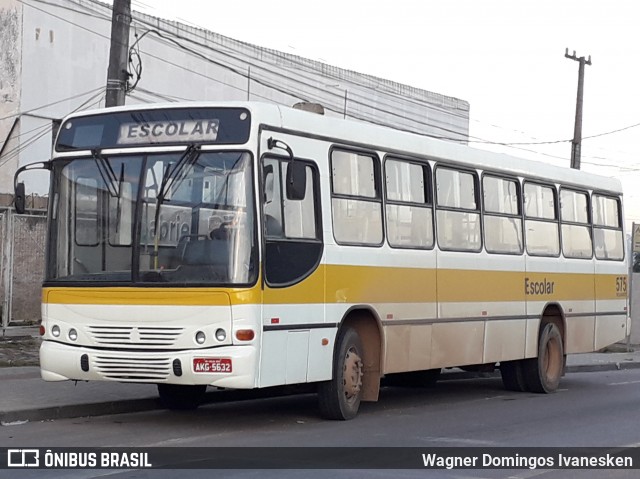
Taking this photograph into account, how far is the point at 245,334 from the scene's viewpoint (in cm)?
1162

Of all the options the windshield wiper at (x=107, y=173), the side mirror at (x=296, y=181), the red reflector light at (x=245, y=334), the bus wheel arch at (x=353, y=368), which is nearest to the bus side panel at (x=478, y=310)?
the bus wheel arch at (x=353, y=368)

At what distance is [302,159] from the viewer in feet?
41.7

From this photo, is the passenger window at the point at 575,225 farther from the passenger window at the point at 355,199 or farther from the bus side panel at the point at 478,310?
the passenger window at the point at 355,199

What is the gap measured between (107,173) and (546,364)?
8564 millimetres

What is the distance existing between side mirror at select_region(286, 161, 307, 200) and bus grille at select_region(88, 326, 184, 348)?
5.88 feet

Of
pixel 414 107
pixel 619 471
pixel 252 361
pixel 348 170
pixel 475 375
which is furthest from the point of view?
pixel 414 107

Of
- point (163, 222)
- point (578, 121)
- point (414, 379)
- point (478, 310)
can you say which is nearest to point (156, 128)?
point (163, 222)

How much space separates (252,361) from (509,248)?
6.48 meters

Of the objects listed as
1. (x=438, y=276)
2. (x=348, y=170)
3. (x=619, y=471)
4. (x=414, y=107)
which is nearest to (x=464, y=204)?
(x=438, y=276)

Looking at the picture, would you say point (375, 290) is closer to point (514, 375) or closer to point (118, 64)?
point (514, 375)

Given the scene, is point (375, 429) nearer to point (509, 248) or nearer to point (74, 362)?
point (74, 362)

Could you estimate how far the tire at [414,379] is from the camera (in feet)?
59.4

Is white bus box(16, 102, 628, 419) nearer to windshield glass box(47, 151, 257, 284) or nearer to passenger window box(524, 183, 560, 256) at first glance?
windshield glass box(47, 151, 257, 284)

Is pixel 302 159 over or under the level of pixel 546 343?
over
